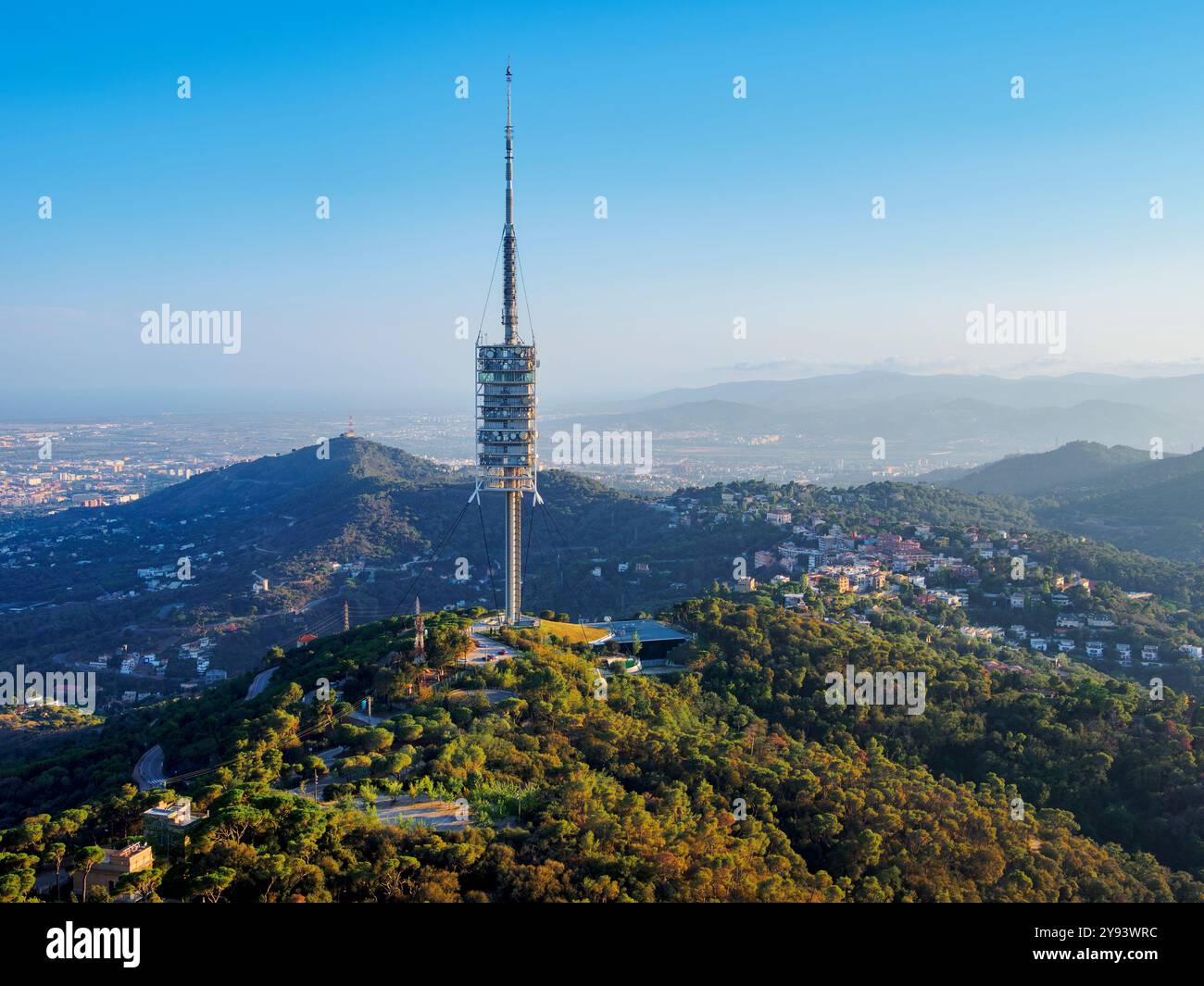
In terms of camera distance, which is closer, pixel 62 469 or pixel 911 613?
pixel 911 613

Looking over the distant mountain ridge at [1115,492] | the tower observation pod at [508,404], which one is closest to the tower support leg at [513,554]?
the tower observation pod at [508,404]

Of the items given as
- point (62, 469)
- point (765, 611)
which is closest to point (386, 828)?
point (765, 611)

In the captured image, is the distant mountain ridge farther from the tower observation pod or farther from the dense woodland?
the tower observation pod

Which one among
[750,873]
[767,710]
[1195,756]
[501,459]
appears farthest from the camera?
[501,459]

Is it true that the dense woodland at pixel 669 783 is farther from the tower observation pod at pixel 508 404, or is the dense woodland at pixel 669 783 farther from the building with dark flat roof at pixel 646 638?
the tower observation pod at pixel 508 404

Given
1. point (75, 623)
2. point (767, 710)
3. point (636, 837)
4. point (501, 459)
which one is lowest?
point (75, 623)

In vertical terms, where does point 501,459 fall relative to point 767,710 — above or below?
above

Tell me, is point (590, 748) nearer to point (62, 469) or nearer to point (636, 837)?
point (636, 837)

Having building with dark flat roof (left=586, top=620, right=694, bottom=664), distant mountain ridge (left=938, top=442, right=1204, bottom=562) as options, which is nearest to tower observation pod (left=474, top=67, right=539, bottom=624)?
building with dark flat roof (left=586, top=620, right=694, bottom=664)
